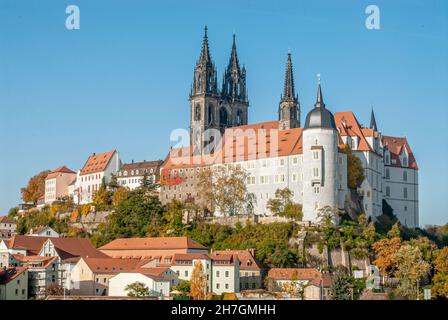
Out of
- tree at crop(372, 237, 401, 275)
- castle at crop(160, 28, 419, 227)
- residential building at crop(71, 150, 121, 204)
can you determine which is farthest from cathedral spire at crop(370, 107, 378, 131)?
residential building at crop(71, 150, 121, 204)

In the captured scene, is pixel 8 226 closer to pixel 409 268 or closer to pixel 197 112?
pixel 197 112

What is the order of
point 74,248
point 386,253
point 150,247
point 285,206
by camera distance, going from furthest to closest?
point 285,206, point 74,248, point 150,247, point 386,253

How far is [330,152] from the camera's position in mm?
84500

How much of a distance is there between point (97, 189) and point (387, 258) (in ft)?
135

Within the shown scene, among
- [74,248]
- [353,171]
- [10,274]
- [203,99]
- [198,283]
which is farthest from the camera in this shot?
[203,99]

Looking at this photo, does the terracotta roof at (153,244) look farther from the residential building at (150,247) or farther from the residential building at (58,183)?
the residential building at (58,183)

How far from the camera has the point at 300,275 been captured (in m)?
76.9

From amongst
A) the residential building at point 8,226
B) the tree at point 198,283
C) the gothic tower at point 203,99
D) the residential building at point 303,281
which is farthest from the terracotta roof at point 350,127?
the residential building at point 8,226

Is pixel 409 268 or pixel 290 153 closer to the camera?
pixel 409 268

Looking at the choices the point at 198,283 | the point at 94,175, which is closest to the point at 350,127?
the point at 198,283

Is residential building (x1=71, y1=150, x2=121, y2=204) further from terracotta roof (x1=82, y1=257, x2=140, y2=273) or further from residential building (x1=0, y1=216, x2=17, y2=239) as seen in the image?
terracotta roof (x1=82, y1=257, x2=140, y2=273)

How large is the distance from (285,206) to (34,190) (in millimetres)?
45674

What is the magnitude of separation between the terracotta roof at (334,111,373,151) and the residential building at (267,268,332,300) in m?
15.5
